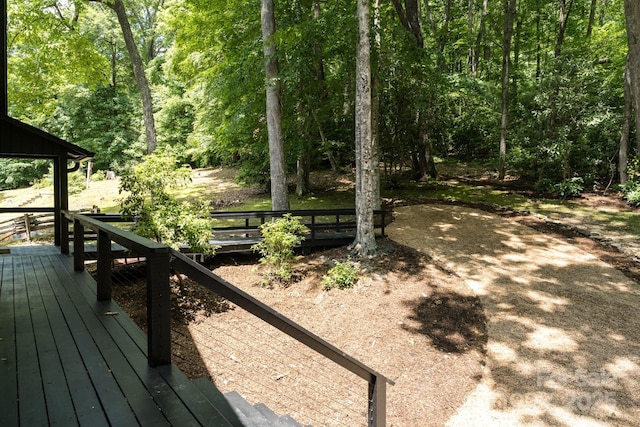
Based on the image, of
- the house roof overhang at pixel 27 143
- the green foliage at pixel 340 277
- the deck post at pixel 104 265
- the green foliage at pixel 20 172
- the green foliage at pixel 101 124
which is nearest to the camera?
the deck post at pixel 104 265

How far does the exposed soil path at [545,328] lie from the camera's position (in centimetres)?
445

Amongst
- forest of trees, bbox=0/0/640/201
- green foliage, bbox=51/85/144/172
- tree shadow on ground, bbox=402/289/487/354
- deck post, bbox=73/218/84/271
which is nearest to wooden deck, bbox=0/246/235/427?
deck post, bbox=73/218/84/271

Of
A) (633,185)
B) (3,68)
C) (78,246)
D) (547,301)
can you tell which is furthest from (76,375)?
(633,185)

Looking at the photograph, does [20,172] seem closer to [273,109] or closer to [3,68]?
[3,68]

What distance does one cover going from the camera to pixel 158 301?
7.53ft

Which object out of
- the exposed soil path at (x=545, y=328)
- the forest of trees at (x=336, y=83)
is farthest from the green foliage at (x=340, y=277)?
the forest of trees at (x=336, y=83)

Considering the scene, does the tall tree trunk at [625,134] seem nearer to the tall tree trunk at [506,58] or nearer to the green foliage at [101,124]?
the tall tree trunk at [506,58]

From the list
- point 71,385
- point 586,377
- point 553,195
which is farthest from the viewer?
point 553,195

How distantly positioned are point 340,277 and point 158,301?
566 cm

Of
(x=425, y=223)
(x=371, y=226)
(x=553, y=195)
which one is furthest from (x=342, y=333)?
(x=553, y=195)

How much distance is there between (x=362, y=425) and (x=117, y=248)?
498 centimetres

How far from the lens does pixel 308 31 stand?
32.1 ft

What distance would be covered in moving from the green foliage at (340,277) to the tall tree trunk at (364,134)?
0.83 metres

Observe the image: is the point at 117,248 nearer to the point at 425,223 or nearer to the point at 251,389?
the point at 251,389
